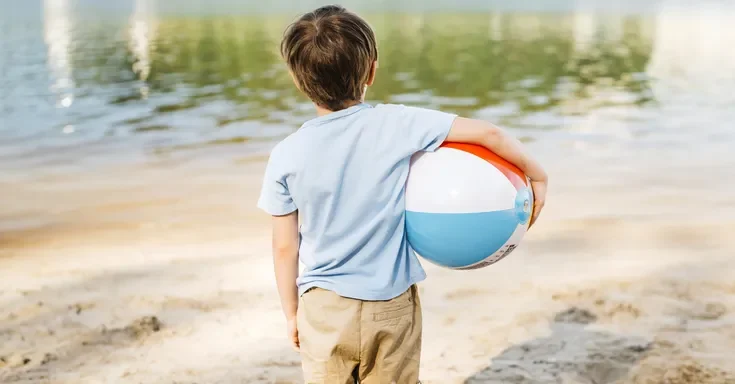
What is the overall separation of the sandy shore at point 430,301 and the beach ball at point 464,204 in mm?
1337

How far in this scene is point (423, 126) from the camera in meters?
2.71

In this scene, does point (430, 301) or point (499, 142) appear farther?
point (430, 301)

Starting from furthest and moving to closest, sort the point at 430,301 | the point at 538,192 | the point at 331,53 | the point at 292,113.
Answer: the point at 292,113
the point at 430,301
the point at 538,192
the point at 331,53

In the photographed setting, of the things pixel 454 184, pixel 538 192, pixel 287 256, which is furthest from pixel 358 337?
pixel 538 192

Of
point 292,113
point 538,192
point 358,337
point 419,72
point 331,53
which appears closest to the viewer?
point 331,53

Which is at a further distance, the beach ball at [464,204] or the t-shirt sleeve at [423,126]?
the beach ball at [464,204]

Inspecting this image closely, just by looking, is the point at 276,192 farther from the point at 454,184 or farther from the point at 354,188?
the point at 454,184

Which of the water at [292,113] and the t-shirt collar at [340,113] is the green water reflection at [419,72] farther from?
the t-shirt collar at [340,113]

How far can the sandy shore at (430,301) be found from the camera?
425 centimetres

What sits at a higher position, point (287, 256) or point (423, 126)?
point (423, 126)

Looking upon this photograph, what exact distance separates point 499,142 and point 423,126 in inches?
12.9

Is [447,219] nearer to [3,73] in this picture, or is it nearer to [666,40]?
[3,73]

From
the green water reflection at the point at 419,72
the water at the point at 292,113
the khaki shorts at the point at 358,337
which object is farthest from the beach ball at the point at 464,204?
the green water reflection at the point at 419,72

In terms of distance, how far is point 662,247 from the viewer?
6.32 m
